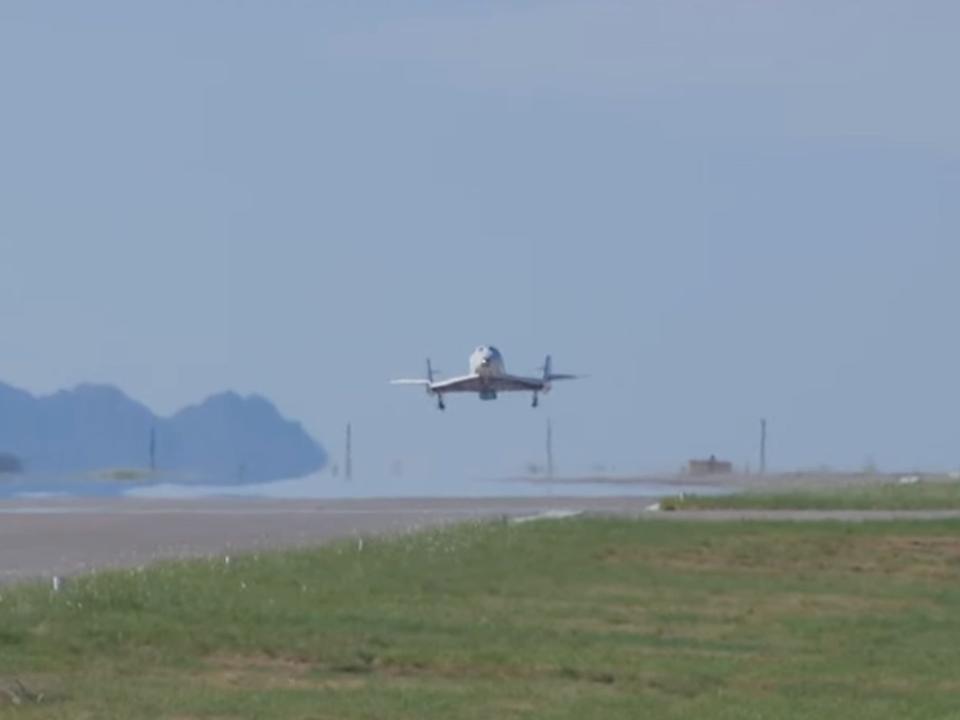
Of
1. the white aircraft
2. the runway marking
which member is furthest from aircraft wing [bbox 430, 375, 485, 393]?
the runway marking

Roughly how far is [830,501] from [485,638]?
36210 millimetres

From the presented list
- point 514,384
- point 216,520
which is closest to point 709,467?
point 514,384

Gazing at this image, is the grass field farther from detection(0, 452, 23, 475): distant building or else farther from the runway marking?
detection(0, 452, 23, 475): distant building

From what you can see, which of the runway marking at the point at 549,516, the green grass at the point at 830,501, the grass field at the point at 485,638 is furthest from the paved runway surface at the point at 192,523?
the grass field at the point at 485,638

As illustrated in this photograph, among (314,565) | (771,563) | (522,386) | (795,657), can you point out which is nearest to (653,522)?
(771,563)

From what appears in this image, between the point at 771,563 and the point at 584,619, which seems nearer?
the point at 584,619

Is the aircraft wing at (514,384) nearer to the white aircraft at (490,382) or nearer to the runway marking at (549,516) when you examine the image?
the white aircraft at (490,382)

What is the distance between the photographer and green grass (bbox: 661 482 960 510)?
2247 inches

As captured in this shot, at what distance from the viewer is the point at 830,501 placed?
196ft

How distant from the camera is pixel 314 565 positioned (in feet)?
108

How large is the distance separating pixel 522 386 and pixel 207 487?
30315 mm

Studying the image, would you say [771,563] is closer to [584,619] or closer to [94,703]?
[584,619]

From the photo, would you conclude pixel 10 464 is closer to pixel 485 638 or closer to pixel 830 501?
pixel 830 501

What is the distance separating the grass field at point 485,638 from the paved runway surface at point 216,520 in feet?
12.3
